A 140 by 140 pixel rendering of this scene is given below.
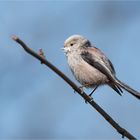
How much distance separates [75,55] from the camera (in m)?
3.94

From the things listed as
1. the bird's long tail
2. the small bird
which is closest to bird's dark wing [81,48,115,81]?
the small bird

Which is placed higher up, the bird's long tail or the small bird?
the small bird

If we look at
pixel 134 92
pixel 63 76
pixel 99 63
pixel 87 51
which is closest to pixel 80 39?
pixel 87 51

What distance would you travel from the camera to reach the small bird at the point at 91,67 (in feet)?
12.3

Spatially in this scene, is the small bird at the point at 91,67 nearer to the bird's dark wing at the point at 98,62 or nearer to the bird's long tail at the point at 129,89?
the bird's dark wing at the point at 98,62

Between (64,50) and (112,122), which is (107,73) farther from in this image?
(112,122)

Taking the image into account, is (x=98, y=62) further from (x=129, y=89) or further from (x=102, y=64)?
(x=129, y=89)

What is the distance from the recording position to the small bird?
12.3 ft

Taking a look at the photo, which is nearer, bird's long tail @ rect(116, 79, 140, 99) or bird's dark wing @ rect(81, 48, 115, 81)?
bird's long tail @ rect(116, 79, 140, 99)

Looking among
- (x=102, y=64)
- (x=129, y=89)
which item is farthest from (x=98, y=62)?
(x=129, y=89)

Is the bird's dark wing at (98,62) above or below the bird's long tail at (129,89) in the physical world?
above

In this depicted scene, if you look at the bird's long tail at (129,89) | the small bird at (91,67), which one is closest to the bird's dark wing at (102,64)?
the small bird at (91,67)

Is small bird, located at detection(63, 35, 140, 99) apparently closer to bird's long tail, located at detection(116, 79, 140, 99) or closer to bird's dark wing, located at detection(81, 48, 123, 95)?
bird's dark wing, located at detection(81, 48, 123, 95)

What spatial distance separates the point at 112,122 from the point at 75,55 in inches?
77.4
